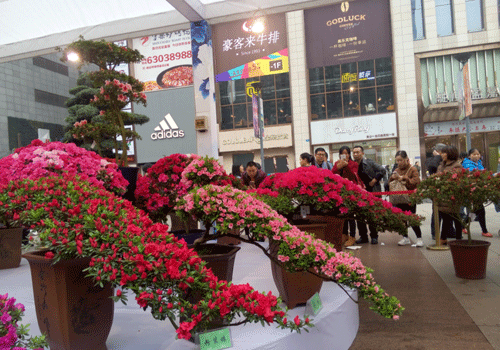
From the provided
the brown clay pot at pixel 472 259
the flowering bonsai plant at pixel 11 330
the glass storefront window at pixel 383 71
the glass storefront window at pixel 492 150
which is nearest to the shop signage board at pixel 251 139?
the glass storefront window at pixel 383 71

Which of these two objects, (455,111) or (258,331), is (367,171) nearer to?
(258,331)

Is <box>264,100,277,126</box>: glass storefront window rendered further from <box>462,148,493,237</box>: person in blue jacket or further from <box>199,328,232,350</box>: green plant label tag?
<box>199,328,232,350</box>: green plant label tag

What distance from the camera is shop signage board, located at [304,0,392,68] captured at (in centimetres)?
Result: 591

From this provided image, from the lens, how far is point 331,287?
289 centimetres

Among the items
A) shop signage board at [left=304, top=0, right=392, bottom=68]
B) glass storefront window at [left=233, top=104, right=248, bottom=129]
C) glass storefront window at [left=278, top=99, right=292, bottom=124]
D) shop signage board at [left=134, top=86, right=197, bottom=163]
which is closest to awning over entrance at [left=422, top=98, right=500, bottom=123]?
glass storefront window at [left=278, top=99, right=292, bottom=124]

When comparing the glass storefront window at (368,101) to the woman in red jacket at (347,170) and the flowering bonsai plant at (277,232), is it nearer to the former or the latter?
the woman in red jacket at (347,170)

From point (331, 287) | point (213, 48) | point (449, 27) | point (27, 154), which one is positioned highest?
point (449, 27)

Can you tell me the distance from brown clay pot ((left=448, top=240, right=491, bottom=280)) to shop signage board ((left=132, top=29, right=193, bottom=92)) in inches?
686

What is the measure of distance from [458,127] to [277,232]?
58.4 ft

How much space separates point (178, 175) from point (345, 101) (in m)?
16.3

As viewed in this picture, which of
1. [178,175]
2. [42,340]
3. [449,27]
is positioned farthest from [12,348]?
[449,27]

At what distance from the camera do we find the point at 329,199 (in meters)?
3.00

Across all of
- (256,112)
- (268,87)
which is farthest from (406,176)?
(268,87)

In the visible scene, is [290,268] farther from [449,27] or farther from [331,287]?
[449,27]
